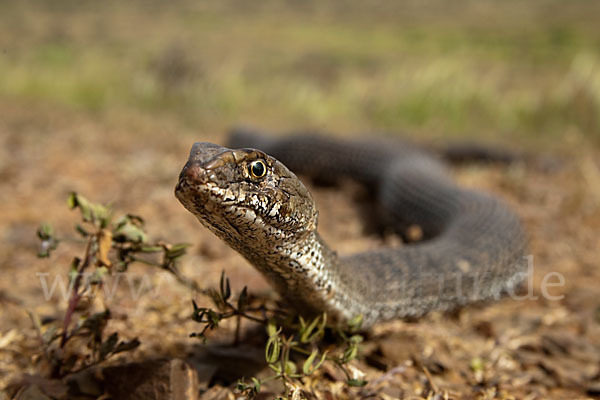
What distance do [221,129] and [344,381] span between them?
6832mm

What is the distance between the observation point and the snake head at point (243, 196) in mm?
1854

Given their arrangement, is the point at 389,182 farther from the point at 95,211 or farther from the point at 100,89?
the point at 100,89

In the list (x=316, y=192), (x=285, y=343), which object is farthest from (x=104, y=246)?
(x=316, y=192)

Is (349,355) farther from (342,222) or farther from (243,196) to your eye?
(342,222)

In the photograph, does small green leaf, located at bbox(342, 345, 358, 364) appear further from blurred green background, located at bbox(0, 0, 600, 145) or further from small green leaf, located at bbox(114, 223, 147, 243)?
blurred green background, located at bbox(0, 0, 600, 145)

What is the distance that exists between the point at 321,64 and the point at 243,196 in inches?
1324

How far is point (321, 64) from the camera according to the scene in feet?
113

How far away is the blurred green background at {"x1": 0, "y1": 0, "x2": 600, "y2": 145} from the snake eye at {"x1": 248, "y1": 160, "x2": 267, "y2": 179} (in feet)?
16.4

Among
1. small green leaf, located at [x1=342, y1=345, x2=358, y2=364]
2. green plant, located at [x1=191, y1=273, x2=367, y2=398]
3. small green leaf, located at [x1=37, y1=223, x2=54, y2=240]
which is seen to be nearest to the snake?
green plant, located at [x1=191, y1=273, x2=367, y2=398]

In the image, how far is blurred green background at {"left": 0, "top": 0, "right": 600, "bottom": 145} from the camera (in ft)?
31.7

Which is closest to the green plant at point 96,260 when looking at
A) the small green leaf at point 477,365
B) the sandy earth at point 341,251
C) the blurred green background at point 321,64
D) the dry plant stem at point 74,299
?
the dry plant stem at point 74,299

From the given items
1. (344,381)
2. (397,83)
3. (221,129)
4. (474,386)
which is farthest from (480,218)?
(397,83)

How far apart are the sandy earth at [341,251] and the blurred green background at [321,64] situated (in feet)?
5.66

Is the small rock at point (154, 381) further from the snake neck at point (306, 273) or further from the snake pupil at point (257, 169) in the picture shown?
the snake pupil at point (257, 169)
